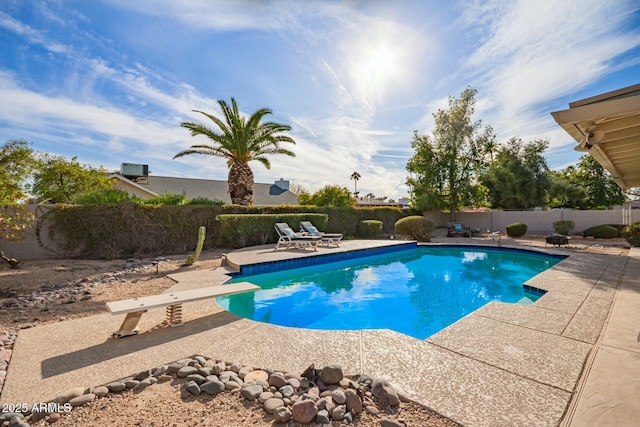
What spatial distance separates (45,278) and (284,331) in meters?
7.36

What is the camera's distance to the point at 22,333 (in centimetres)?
373

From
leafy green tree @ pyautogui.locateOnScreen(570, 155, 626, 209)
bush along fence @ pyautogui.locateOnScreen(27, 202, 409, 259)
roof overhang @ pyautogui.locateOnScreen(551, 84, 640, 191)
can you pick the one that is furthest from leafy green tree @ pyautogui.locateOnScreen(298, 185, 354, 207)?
leafy green tree @ pyautogui.locateOnScreen(570, 155, 626, 209)

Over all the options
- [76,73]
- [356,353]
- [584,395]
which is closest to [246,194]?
[76,73]

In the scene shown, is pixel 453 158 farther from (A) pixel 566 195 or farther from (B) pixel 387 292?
(B) pixel 387 292

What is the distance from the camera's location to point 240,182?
15.6 metres

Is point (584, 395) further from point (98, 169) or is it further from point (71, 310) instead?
point (98, 169)

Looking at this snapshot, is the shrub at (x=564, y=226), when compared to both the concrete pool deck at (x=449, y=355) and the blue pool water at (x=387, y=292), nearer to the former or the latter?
the blue pool water at (x=387, y=292)

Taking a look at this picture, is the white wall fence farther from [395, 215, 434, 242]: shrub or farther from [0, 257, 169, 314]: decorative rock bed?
[395, 215, 434, 242]: shrub

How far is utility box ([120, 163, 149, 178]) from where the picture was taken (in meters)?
25.6

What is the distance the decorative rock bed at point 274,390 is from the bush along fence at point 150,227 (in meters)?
9.96

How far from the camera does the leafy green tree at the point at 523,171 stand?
23.0 meters

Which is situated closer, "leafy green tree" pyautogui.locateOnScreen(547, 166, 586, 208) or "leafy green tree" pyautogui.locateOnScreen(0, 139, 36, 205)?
"leafy green tree" pyautogui.locateOnScreen(0, 139, 36, 205)

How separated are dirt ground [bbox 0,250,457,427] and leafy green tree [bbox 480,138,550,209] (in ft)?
80.3

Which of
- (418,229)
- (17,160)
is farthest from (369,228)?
(17,160)
